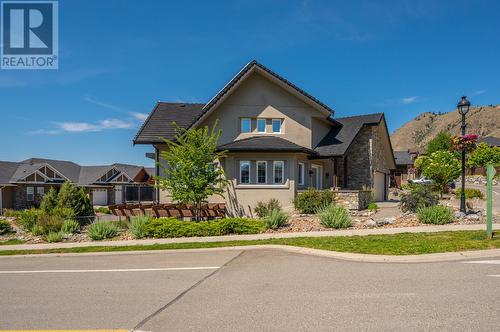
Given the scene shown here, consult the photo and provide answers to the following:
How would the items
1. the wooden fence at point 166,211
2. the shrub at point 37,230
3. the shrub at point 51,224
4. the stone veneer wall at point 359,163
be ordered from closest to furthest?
the shrub at point 51,224 → the shrub at point 37,230 → the wooden fence at point 166,211 → the stone veneer wall at point 359,163

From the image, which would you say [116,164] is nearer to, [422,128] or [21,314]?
[21,314]

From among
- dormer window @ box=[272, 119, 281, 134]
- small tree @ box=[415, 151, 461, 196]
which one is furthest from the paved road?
small tree @ box=[415, 151, 461, 196]

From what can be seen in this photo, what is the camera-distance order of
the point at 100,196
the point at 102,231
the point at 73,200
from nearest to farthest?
the point at 102,231 → the point at 73,200 → the point at 100,196

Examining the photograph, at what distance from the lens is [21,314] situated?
217 inches

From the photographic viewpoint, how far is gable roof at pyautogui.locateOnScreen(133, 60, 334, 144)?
20.9 m

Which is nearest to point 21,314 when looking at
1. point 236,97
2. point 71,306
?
point 71,306

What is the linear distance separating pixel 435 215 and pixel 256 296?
10.9 metres

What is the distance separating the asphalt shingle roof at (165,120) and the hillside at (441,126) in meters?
117

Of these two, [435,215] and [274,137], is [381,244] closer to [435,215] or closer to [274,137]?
[435,215]

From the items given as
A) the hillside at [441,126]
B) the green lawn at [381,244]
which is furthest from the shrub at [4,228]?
the hillside at [441,126]

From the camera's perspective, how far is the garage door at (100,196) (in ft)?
164

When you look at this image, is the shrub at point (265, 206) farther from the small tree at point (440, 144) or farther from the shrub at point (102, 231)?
the small tree at point (440, 144)

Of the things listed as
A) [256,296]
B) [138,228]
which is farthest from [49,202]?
[256,296]

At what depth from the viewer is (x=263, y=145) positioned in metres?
20.2
